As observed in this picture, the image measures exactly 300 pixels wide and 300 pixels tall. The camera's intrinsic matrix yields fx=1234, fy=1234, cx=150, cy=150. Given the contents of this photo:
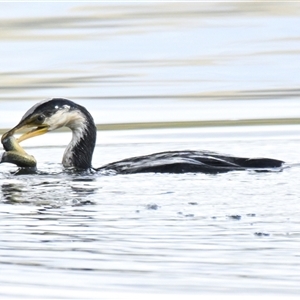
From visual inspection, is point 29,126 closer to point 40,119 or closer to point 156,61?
point 40,119

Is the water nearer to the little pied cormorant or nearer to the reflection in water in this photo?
the reflection in water

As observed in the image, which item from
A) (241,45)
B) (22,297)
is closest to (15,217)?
(22,297)

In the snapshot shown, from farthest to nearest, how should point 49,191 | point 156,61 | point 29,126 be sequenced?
point 156,61 → point 29,126 → point 49,191

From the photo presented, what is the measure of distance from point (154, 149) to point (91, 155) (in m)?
1.18

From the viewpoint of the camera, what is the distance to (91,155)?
37.7 feet

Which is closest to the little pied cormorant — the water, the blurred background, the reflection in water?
the water

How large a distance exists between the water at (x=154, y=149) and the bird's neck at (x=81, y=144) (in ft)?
0.60

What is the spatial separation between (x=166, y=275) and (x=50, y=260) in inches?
31.2

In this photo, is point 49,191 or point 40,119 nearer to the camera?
point 49,191

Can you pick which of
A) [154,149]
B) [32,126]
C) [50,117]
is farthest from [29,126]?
[154,149]

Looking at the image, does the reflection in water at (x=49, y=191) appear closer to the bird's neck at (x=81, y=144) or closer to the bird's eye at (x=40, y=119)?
the bird's neck at (x=81, y=144)

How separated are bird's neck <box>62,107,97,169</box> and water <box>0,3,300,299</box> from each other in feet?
0.60

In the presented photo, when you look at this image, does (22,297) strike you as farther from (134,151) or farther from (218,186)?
(134,151)

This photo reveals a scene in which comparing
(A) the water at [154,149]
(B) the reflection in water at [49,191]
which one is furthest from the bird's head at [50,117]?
(B) the reflection in water at [49,191]
